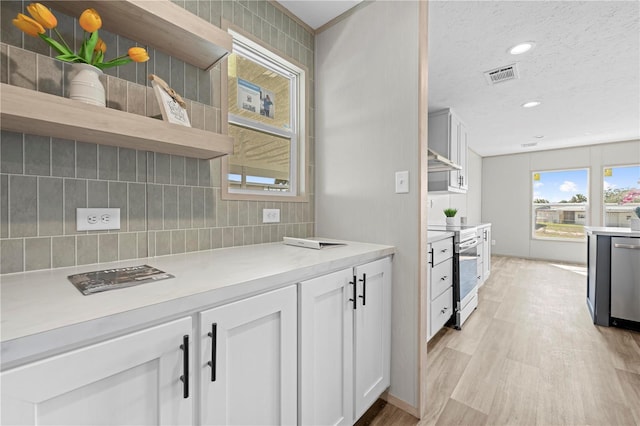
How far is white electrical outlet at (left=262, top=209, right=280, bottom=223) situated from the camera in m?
1.83

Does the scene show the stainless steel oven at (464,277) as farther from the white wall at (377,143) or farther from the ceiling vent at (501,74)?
the ceiling vent at (501,74)

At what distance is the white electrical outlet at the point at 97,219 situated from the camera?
44.0 inches

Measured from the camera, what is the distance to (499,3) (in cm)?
186

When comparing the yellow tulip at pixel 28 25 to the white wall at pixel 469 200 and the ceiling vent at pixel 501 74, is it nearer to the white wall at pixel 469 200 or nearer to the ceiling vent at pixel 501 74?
the ceiling vent at pixel 501 74

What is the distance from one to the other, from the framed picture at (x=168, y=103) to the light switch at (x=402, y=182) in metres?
1.15

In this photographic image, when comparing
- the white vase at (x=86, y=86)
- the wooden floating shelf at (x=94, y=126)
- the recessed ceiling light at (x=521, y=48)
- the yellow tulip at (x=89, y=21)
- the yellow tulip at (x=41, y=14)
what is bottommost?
the wooden floating shelf at (x=94, y=126)

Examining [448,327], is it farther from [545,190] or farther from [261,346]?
[545,190]

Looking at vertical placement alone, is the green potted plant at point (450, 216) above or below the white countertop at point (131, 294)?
above

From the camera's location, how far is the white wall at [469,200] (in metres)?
4.67

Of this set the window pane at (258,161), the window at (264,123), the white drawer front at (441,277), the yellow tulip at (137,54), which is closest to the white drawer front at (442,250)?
the white drawer front at (441,277)

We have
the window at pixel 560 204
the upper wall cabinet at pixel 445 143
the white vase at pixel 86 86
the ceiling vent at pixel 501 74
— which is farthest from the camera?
the window at pixel 560 204

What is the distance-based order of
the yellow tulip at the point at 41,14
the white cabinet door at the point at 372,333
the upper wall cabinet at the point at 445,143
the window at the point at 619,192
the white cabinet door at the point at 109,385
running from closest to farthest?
the white cabinet door at the point at 109,385
the yellow tulip at the point at 41,14
the white cabinet door at the point at 372,333
the upper wall cabinet at the point at 445,143
the window at the point at 619,192

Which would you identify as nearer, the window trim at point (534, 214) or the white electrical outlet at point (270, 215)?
the white electrical outlet at point (270, 215)

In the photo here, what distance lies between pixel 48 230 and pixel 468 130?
212 inches
